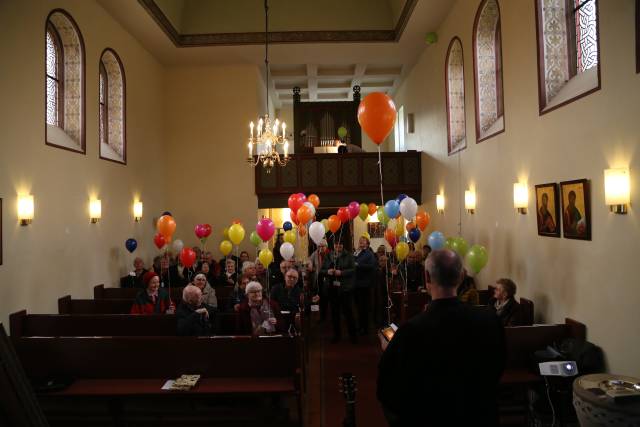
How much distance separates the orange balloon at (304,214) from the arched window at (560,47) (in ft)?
14.1

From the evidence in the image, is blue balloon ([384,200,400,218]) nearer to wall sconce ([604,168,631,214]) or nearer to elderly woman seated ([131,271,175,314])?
elderly woman seated ([131,271,175,314])

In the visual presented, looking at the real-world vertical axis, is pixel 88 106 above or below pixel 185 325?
above

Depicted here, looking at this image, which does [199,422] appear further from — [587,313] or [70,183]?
[70,183]

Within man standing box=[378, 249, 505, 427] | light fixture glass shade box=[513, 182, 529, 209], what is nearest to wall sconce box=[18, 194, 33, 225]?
man standing box=[378, 249, 505, 427]

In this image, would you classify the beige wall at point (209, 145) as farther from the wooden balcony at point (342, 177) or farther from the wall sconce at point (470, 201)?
the wall sconce at point (470, 201)

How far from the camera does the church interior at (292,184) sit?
5.19 meters

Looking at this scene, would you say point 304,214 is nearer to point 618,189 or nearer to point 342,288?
point 342,288

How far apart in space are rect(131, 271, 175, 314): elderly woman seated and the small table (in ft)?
17.5

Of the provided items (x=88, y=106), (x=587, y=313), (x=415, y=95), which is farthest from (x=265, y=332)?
(x=415, y=95)

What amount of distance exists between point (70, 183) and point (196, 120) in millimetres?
5833

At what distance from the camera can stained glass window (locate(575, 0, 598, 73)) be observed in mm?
6402

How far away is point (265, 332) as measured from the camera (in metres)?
6.00

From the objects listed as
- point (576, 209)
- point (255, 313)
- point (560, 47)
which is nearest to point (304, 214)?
point (255, 313)

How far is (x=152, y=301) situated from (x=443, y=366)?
5.84 meters
